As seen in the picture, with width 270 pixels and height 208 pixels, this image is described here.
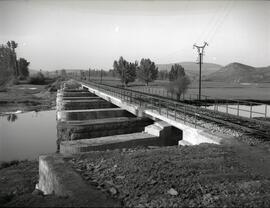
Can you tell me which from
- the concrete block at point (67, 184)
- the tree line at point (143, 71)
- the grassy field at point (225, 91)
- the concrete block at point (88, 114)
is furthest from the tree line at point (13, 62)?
the concrete block at point (67, 184)

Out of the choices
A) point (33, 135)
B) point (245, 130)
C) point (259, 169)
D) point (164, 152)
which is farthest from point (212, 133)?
point (33, 135)

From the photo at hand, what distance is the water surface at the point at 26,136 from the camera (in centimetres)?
1986

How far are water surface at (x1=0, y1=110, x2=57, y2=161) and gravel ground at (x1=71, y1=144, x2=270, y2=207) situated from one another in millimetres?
12532

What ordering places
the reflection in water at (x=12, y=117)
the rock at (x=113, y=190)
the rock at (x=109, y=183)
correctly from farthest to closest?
1. the reflection in water at (x=12, y=117)
2. the rock at (x=109, y=183)
3. the rock at (x=113, y=190)

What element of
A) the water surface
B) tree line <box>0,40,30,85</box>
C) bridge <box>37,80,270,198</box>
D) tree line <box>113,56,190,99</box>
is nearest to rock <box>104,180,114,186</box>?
bridge <box>37,80,270,198</box>

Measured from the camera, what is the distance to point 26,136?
25609 millimetres

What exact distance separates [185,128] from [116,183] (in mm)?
7454

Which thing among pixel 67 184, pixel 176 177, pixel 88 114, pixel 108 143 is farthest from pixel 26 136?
pixel 176 177

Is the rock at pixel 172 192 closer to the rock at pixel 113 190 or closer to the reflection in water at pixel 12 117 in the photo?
the rock at pixel 113 190

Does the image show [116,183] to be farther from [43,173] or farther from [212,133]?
[212,133]

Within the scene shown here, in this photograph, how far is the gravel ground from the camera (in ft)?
18.6

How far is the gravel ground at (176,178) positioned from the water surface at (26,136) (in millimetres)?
12532

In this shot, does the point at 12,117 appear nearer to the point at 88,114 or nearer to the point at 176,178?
the point at 88,114

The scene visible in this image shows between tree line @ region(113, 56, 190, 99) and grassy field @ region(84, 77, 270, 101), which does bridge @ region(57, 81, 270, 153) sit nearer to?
grassy field @ region(84, 77, 270, 101)
